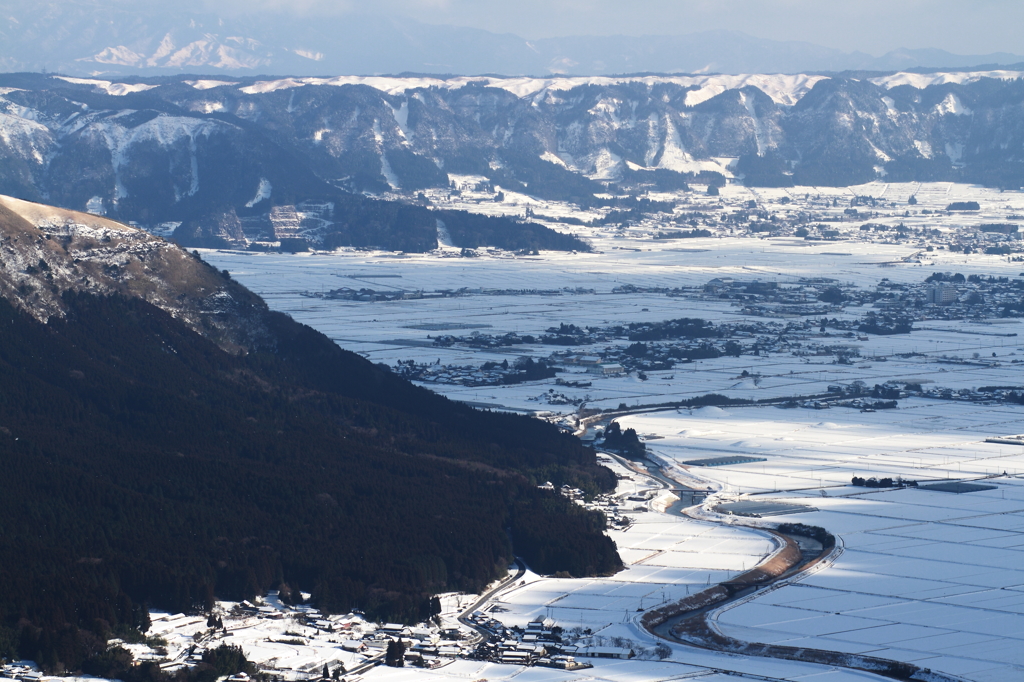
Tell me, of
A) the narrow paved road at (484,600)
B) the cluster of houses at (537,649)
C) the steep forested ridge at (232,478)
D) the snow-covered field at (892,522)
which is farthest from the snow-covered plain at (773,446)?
the steep forested ridge at (232,478)

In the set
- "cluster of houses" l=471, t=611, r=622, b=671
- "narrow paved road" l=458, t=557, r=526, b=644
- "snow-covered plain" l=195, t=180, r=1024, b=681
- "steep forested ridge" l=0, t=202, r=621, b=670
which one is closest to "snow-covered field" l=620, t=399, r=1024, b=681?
"snow-covered plain" l=195, t=180, r=1024, b=681

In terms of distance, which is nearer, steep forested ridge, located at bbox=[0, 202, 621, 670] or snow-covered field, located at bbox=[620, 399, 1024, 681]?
snow-covered field, located at bbox=[620, 399, 1024, 681]

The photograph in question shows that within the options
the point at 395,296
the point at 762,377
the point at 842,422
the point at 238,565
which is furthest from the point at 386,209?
the point at 238,565

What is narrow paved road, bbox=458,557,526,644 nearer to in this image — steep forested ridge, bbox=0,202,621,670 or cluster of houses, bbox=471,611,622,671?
cluster of houses, bbox=471,611,622,671

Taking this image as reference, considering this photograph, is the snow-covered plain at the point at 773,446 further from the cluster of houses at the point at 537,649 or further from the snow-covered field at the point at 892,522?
the cluster of houses at the point at 537,649

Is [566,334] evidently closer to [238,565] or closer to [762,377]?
[762,377]
